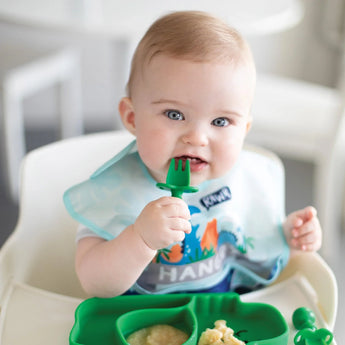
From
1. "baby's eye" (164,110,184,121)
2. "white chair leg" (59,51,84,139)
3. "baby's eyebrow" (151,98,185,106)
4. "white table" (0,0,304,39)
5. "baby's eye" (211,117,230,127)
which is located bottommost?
"white chair leg" (59,51,84,139)

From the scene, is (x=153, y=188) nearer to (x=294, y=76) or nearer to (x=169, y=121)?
(x=169, y=121)

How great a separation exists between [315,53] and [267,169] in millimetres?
2171

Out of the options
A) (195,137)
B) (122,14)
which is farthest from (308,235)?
(122,14)

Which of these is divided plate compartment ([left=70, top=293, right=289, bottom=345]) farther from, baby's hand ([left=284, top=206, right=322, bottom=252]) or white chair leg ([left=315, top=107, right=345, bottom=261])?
white chair leg ([left=315, top=107, right=345, bottom=261])

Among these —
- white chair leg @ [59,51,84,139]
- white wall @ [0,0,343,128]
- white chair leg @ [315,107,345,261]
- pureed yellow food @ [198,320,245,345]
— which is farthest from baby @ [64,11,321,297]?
white wall @ [0,0,343,128]

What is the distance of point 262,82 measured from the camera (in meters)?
1.99

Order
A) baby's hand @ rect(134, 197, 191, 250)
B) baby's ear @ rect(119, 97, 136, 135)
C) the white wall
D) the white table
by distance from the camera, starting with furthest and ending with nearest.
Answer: the white wall → the white table → baby's ear @ rect(119, 97, 136, 135) → baby's hand @ rect(134, 197, 191, 250)

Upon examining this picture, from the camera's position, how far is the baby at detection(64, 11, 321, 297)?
62 centimetres

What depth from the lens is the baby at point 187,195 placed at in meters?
0.62

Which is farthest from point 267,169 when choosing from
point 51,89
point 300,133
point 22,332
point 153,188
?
point 51,89

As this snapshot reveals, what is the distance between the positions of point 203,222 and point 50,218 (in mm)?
293

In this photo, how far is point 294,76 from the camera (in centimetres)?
290

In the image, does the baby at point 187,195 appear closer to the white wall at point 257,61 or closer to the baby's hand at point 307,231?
the baby's hand at point 307,231

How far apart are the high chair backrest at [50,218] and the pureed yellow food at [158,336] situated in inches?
9.8
